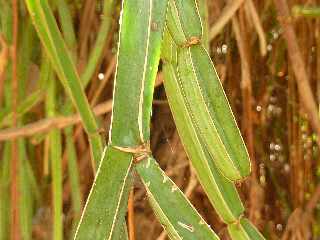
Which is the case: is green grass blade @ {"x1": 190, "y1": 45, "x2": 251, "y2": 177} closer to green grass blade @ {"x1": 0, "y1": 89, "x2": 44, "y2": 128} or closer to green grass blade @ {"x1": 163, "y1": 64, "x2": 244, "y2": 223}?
green grass blade @ {"x1": 163, "y1": 64, "x2": 244, "y2": 223}

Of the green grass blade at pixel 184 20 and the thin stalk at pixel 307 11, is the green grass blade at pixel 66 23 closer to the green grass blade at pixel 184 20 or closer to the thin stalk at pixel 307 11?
the thin stalk at pixel 307 11

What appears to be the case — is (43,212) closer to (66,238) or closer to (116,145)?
(66,238)

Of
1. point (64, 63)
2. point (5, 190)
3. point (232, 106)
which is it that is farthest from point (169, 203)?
point (232, 106)

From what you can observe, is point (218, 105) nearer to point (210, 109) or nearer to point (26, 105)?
point (210, 109)

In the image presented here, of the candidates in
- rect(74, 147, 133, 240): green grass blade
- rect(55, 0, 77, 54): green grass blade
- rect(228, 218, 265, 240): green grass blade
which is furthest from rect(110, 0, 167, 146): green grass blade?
rect(55, 0, 77, 54): green grass blade

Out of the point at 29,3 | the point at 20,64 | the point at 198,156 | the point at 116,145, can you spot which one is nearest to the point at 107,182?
the point at 116,145
